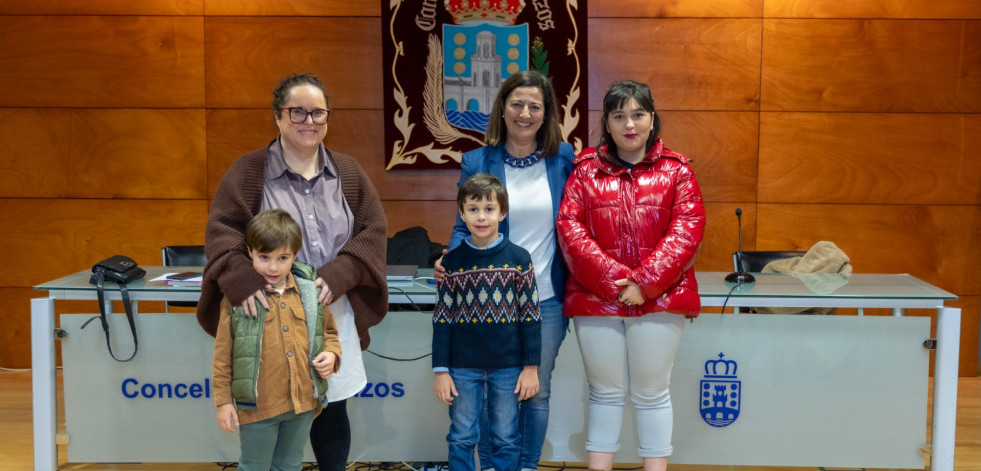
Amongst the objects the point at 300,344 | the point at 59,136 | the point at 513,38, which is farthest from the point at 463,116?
the point at 300,344

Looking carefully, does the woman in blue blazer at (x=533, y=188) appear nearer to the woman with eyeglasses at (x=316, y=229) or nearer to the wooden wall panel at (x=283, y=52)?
the woman with eyeglasses at (x=316, y=229)

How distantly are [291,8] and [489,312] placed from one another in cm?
291

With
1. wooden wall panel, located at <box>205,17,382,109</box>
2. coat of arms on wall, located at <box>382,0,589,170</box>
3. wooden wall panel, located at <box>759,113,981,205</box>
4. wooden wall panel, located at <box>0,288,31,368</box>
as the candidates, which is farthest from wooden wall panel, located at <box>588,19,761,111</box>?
wooden wall panel, located at <box>0,288,31,368</box>

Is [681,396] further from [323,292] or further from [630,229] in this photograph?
[323,292]

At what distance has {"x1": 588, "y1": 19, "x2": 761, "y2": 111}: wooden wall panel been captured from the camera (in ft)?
15.1

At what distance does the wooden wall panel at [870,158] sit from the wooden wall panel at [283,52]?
2.30 m

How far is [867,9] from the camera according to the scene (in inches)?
180

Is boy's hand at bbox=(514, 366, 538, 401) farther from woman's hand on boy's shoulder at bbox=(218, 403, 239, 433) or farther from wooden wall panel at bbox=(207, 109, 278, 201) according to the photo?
wooden wall panel at bbox=(207, 109, 278, 201)

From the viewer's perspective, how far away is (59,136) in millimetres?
4691

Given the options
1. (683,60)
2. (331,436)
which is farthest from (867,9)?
(331,436)

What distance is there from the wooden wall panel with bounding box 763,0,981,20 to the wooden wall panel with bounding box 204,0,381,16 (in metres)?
2.26

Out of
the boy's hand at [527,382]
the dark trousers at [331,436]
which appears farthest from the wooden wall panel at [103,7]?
the boy's hand at [527,382]

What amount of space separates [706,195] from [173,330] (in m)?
3.04

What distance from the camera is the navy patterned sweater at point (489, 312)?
2.36 m
